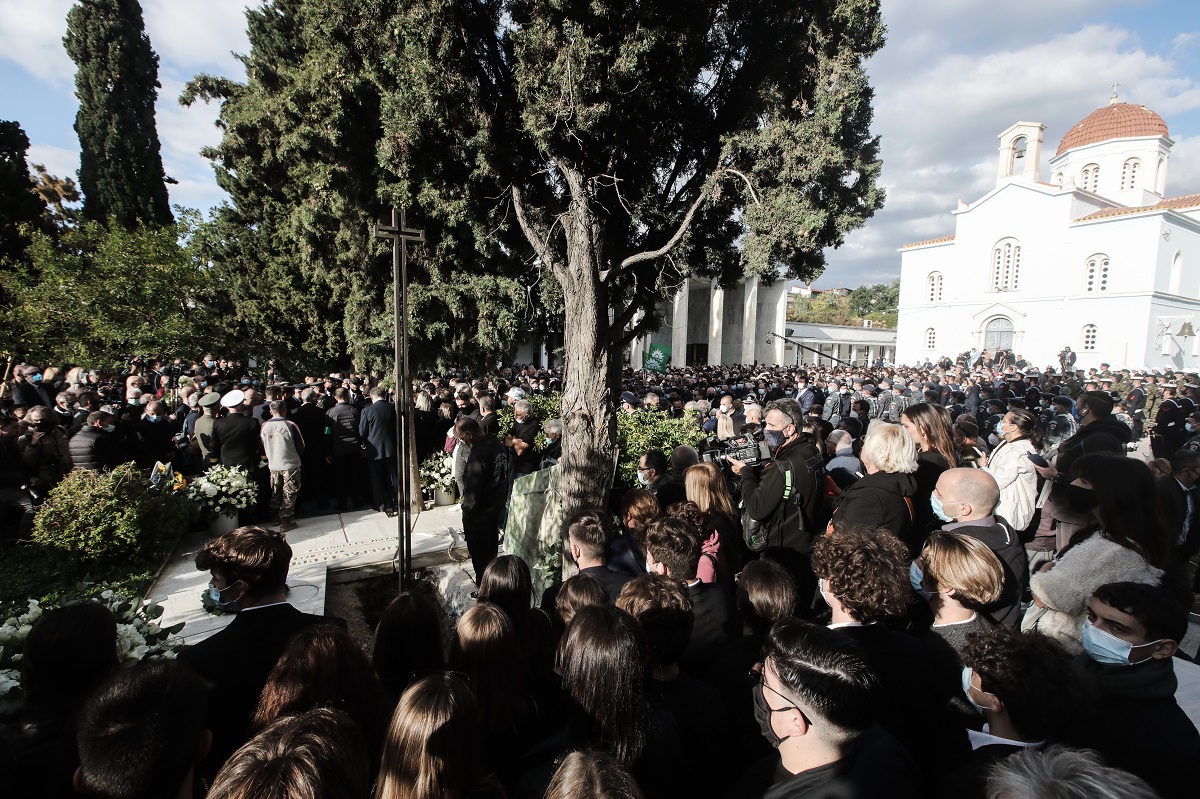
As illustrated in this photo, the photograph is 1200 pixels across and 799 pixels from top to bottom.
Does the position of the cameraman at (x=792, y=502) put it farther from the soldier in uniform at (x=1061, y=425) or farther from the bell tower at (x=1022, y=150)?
the bell tower at (x=1022, y=150)

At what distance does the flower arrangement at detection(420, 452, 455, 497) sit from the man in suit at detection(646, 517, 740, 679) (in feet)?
19.5

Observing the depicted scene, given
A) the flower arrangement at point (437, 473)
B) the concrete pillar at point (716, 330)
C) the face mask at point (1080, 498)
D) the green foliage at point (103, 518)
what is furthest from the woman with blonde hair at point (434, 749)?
the concrete pillar at point (716, 330)

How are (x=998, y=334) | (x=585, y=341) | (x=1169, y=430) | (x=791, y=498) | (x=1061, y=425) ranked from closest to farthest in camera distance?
(x=791, y=498) → (x=585, y=341) → (x=1061, y=425) → (x=1169, y=430) → (x=998, y=334)

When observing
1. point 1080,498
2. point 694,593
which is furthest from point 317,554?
point 1080,498

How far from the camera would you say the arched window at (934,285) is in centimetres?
4247

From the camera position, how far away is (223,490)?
6934mm

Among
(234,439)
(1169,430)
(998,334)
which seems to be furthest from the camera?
(998,334)

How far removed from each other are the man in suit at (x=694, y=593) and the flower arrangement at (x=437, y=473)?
5932mm

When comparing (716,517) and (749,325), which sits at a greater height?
(749,325)

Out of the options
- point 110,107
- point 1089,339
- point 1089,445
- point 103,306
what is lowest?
point 1089,445

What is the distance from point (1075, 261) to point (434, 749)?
150ft

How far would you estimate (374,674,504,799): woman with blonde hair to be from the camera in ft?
5.22

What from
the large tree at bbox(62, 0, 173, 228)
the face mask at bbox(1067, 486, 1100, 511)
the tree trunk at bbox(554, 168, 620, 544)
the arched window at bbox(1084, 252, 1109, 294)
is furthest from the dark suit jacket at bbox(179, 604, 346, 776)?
the arched window at bbox(1084, 252, 1109, 294)

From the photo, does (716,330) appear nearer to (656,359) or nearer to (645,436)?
(656,359)
